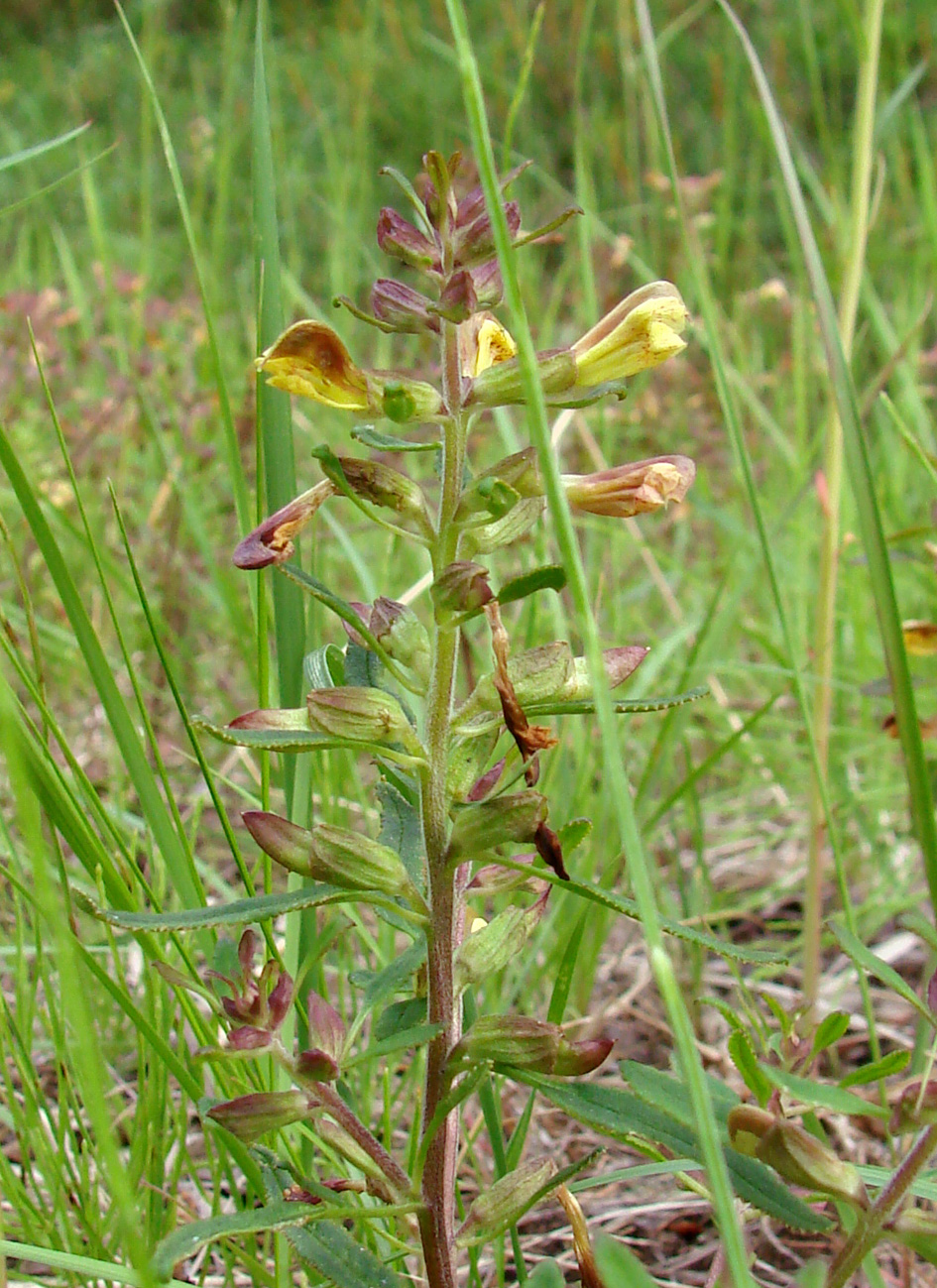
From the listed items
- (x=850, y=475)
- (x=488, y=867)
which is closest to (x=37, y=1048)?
(x=488, y=867)

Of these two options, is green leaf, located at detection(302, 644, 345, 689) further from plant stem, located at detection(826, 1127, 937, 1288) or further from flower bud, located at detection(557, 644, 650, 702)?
plant stem, located at detection(826, 1127, 937, 1288)

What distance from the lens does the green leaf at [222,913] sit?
64cm

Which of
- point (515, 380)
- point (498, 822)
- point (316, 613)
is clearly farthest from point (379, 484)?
point (316, 613)

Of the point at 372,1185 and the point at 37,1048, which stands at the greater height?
the point at 372,1185

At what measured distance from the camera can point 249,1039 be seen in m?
0.68

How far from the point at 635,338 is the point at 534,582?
0.20 m

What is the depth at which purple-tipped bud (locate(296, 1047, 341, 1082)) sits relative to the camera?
0.67 metres

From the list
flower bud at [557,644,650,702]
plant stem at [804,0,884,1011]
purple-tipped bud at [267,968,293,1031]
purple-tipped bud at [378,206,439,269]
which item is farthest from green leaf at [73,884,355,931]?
plant stem at [804,0,884,1011]

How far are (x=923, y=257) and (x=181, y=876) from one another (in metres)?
2.31

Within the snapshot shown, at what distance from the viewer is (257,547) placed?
28.3 inches

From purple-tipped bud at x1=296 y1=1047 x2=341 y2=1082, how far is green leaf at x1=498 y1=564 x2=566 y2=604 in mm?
276

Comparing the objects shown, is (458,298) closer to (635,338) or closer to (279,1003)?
(635,338)

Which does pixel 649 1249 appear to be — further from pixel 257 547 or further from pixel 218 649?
pixel 218 649

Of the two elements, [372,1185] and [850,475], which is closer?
[850,475]
